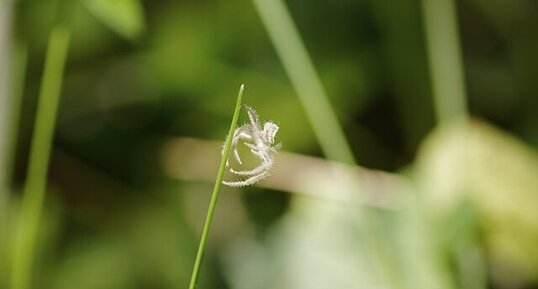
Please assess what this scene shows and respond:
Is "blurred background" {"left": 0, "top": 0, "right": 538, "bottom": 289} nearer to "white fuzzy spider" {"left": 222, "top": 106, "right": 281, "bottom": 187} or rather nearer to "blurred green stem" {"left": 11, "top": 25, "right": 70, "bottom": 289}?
"blurred green stem" {"left": 11, "top": 25, "right": 70, "bottom": 289}

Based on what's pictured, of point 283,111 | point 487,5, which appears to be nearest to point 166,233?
point 283,111

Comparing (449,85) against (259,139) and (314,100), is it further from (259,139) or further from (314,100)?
(259,139)

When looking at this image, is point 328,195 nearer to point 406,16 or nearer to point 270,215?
point 270,215

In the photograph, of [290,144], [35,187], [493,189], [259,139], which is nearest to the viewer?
[259,139]

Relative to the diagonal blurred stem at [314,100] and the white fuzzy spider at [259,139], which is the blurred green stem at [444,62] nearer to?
the diagonal blurred stem at [314,100]

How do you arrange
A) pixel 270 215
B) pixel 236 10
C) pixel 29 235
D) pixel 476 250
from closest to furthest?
pixel 29 235 < pixel 476 250 < pixel 270 215 < pixel 236 10

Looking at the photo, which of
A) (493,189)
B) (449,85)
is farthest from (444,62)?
(493,189)

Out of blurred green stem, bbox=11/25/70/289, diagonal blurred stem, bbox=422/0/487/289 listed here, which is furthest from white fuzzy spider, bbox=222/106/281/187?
diagonal blurred stem, bbox=422/0/487/289
